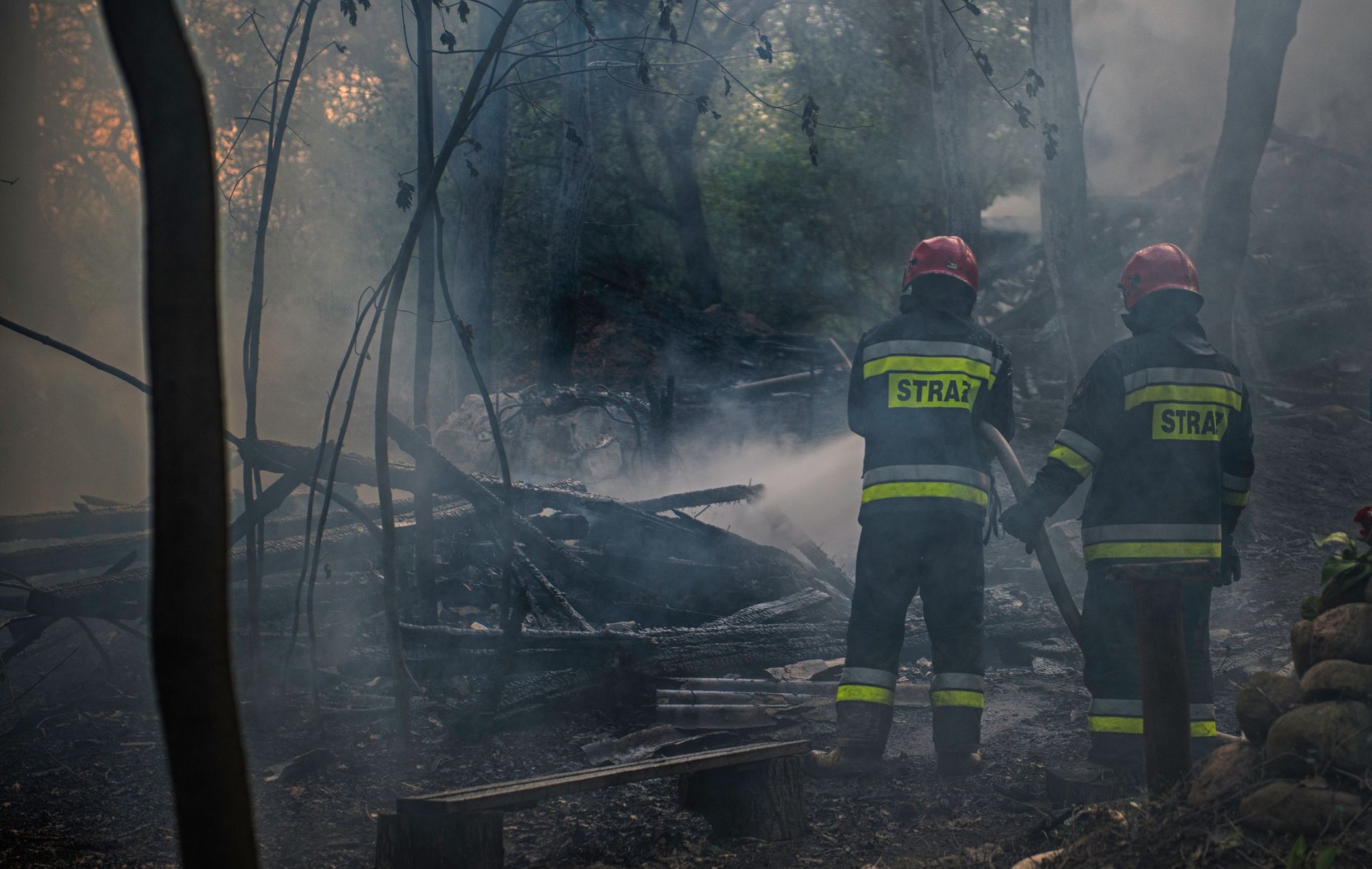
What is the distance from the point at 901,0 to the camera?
20.7 m

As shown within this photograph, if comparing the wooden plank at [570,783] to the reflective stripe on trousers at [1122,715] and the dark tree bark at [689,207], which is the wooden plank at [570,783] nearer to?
the reflective stripe on trousers at [1122,715]

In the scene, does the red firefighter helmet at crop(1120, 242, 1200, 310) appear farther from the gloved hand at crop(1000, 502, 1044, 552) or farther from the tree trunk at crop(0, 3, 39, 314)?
the tree trunk at crop(0, 3, 39, 314)

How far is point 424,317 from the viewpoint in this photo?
4.95m

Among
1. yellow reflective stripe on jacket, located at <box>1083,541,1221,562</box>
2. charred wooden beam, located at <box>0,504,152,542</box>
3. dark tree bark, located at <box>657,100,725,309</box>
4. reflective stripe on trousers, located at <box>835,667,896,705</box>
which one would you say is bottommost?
reflective stripe on trousers, located at <box>835,667,896,705</box>

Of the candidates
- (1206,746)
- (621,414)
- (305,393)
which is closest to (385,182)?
(305,393)

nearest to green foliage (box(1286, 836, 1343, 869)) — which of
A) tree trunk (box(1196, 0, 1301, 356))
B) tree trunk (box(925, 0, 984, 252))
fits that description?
tree trunk (box(1196, 0, 1301, 356))

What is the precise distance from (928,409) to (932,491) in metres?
0.39

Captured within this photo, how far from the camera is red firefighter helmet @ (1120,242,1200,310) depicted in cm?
424

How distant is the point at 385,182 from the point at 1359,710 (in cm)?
2052

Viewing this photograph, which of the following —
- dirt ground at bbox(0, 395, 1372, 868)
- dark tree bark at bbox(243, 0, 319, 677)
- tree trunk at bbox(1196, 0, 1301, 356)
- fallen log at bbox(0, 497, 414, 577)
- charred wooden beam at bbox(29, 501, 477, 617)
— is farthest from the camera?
tree trunk at bbox(1196, 0, 1301, 356)

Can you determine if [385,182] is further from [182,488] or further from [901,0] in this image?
[182,488]

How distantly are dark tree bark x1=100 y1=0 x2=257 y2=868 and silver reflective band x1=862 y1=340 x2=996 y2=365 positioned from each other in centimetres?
330

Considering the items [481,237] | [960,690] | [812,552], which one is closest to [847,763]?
[960,690]

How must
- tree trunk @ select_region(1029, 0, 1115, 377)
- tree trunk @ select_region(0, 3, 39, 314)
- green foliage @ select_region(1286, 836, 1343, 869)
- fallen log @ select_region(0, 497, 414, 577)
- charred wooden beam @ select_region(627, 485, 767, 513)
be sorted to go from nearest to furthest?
1. green foliage @ select_region(1286, 836, 1343, 869)
2. fallen log @ select_region(0, 497, 414, 577)
3. charred wooden beam @ select_region(627, 485, 767, 513)
4. tree trunk @ select_region(1029, 0, 1115, 377)
5. tree trunk @ select_region(0, 3, 39, 314)
